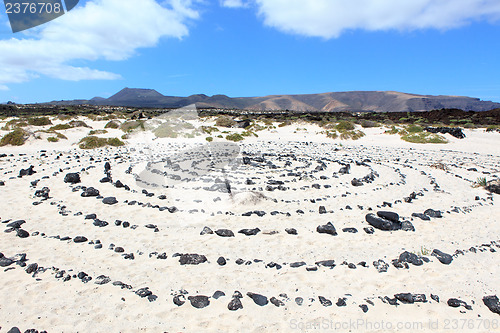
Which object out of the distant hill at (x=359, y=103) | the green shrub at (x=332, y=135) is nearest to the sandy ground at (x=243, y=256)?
the green shrub at (x=332, y=135)

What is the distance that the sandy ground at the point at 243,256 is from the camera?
10.6 ft

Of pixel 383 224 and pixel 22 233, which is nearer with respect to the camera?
pixel 22 233

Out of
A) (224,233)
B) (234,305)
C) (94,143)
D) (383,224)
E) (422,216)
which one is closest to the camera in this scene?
(234,305)

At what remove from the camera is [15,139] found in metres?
17.6

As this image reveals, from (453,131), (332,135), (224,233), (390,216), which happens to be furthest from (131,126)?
(453,131)

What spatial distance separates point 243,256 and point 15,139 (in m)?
19.0

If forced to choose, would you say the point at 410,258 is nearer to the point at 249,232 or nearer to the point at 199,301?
the point at 249,232

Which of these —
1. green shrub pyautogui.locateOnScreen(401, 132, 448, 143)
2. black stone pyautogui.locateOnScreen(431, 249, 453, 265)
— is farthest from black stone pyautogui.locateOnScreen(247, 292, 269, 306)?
green shrub pyautogui.locateOnScreen(401, 132, 448, 143)

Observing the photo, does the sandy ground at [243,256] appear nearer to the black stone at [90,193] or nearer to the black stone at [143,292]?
the black stone at [143,292]

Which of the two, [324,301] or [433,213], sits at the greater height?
[433,213]

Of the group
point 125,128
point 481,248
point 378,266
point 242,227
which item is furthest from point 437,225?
point 125,128

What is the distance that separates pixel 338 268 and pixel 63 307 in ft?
11.3

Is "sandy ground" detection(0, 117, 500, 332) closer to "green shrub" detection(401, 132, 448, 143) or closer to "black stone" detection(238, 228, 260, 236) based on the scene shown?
"black stone" detection(238, 228, 260, 236)

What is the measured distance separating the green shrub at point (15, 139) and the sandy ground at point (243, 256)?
10048mm
